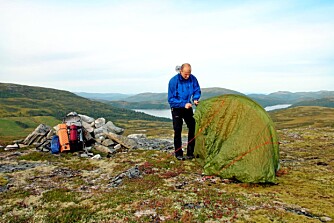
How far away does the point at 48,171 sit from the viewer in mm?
12898

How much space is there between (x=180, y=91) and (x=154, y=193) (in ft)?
17.4

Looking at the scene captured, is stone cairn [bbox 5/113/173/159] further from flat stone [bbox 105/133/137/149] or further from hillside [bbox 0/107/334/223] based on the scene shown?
hillside [bbox 0/107/334/223]

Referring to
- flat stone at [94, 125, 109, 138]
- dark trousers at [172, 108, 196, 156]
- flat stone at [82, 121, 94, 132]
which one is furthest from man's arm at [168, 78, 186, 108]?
flat stone at [82, 121, 94, 132]

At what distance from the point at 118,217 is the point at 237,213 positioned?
3.44 metres

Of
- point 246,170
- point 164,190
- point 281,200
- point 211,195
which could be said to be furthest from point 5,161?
point 281,200

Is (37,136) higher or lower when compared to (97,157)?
higher

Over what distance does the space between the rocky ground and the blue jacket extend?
10.1ft

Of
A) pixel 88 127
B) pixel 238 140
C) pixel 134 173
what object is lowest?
pixel 134 173

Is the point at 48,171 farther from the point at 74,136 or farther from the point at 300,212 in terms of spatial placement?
the point at 300,212

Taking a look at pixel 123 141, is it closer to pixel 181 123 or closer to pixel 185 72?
pixel 181 123

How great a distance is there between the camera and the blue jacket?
12711 mm

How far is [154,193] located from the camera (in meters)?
9.35

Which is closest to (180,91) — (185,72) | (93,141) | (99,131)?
(185,72)

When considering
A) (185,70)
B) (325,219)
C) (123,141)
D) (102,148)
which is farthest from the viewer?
(123,141)
